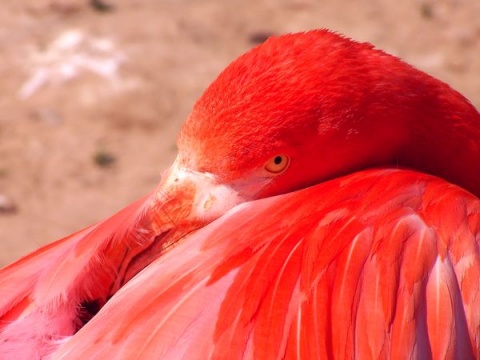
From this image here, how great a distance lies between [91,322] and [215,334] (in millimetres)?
309

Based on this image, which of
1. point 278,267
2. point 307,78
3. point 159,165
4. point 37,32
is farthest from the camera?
point 37,32

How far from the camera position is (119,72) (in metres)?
4.90

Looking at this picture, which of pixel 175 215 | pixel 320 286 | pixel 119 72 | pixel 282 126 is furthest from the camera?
pixel 119 72

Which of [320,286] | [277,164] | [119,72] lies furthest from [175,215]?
[119,72]

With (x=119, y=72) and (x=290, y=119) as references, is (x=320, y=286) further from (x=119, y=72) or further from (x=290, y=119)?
(x=119, y=72)

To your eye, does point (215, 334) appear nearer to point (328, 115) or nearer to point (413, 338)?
point (413, 338)

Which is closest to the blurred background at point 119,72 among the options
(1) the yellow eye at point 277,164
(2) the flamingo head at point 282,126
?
(2) the flamingo head at point 282,126

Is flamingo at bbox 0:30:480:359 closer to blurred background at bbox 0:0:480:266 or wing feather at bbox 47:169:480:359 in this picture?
wing feather at bbox 47:169:480:359

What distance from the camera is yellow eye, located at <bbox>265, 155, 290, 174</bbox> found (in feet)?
6.41

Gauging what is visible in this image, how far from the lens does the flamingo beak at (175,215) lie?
201cm

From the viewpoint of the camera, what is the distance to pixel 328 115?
1.93m

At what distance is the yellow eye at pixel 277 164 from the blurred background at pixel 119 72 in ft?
7.34

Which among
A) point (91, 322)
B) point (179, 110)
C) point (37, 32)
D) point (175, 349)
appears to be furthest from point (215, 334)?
point (37, 32)

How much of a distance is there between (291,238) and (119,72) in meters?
3.24
